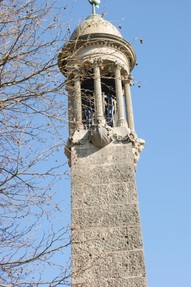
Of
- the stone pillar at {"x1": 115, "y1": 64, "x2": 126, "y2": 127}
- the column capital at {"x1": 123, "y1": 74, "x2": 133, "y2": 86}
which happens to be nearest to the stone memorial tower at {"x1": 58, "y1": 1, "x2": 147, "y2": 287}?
the stone pillar at {"x1": 115, "y1": 64, "x2": 126, "y2": 127}

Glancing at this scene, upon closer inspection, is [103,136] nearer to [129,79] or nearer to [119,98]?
[119,98]

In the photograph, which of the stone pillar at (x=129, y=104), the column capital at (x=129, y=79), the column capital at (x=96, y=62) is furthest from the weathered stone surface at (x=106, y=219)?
the column capital at (x=129, y=79)

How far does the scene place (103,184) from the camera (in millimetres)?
9961

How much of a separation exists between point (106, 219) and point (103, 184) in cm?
73

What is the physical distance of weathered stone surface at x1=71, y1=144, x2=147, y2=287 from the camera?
8977 mm

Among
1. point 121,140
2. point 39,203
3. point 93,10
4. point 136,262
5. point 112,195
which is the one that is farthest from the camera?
point 93,10

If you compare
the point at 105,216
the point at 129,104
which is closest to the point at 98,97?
the point at 129,104

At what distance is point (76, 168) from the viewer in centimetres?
1024

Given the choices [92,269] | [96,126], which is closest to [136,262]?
[92,269]

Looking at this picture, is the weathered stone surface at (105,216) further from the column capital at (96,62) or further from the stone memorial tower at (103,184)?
the column capital at (96,62)

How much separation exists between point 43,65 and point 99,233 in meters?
3.72

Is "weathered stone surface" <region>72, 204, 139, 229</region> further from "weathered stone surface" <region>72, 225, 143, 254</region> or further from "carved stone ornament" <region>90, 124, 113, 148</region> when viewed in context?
"carved stone ornament" <region>90, 124, 113, 148</region>

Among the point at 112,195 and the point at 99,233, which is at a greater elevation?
the point at 112,195

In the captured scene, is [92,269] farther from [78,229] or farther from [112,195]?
[112,195]
